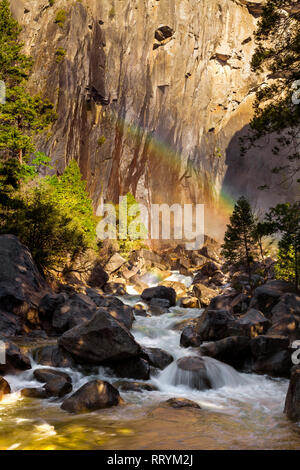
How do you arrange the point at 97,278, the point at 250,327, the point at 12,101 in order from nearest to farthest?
the point at 250,327 < the point at 12,101 < the point at 97,278

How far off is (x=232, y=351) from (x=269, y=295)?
7353mm

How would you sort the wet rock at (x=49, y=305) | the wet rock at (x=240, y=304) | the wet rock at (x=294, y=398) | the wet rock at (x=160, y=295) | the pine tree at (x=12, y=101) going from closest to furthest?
the wet rock at (x=294, y=398) → the wet rock at (x=49, y=305) → the pine tree at (x=12, y=101) → the wet rock at (x=240, y=304) → the wet rock at (x=160, y=295)

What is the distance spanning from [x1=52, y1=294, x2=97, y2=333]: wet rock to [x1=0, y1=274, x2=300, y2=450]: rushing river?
4.53m

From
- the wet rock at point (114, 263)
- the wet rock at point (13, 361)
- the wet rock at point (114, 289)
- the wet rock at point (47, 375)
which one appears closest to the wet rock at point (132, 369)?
the wet rock at point (47, 375)

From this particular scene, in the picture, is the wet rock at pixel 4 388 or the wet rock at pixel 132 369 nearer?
the wet rock at pixel 4 388

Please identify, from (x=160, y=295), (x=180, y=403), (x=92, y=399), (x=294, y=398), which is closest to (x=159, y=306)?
(x=160, y=295)

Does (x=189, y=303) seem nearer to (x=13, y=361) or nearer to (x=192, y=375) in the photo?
(x=192, y=375)

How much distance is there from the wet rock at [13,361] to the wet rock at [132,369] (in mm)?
2821

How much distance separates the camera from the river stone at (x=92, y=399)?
7973 mm

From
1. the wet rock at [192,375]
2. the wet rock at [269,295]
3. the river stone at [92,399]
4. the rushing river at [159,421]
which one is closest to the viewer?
the rushing river at [159,421]

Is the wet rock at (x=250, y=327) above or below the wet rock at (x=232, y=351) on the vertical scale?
above

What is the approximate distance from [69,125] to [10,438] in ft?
197

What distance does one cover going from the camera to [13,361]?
417 inches

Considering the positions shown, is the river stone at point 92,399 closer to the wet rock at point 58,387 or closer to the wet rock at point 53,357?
the wet rock at point 58,387
